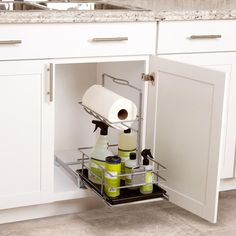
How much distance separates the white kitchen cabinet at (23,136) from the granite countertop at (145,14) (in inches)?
7.7

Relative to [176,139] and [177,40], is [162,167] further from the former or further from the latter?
[177,40]

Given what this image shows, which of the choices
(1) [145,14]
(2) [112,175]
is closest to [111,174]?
(2) [112,175]

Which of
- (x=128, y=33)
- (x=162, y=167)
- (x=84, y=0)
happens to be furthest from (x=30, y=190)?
(x=84, y=0)

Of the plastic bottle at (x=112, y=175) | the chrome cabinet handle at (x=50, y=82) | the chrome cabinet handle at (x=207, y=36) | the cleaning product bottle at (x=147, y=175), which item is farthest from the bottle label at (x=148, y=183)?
the chrome cabinet handle at (x=207, y=36)

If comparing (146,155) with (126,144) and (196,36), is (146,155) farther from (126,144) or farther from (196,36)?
(196,36)

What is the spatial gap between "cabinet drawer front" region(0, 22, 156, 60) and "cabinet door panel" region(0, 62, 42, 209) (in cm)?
8

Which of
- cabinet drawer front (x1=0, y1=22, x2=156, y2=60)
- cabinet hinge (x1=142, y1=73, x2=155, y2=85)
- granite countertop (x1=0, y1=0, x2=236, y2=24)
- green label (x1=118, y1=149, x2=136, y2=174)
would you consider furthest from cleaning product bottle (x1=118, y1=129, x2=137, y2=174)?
granite countertop (x1=0, y1=0, x2=236, y2=24)

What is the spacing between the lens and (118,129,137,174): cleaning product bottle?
2.68 metres

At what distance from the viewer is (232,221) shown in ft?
9.23

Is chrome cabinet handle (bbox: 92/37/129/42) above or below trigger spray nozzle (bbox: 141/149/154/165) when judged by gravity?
above

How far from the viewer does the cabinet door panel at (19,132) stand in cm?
245

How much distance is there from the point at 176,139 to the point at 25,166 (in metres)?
0.68

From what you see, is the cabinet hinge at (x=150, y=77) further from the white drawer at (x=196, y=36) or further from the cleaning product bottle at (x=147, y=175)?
the cleaning product bottle at (x=147, y=175)

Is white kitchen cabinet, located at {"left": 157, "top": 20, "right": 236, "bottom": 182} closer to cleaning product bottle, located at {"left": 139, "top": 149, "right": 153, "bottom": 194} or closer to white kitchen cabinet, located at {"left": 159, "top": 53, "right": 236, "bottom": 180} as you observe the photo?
white kitchen cabinet, located at {"left": 159, "top": 53, "right": 236, "bottom": 180}
